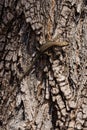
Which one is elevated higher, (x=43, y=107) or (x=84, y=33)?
(x=84, y=33)

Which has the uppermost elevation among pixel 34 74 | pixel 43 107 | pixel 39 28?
pixel 39 28

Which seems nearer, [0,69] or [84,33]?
[84,33]

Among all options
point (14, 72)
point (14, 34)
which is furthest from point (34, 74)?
point (14, 34)

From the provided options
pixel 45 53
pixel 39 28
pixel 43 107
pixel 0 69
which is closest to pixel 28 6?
pixel 39 28

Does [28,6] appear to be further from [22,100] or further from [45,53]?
[22,100]

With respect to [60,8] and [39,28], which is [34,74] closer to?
[39,28]

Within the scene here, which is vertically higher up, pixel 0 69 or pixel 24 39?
pixel 24 39
